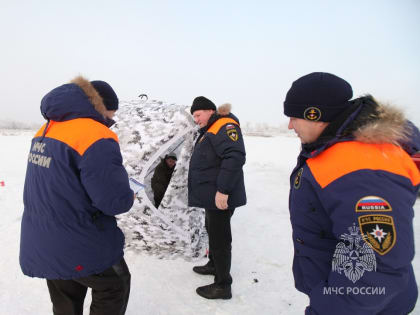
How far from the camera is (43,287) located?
2.72m

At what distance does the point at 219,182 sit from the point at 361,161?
4.98 feet

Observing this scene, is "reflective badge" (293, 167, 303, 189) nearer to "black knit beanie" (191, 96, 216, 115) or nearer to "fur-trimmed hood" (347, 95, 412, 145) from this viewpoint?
"fur-trimmed hood" (347, 95, 412, 145)

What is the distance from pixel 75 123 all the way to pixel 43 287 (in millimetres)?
2230

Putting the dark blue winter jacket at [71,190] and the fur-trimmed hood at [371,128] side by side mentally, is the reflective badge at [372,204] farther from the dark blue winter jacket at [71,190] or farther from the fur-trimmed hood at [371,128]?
the dark blue winter jacket at [71,190]

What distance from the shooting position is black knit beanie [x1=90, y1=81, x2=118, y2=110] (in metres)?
1.79

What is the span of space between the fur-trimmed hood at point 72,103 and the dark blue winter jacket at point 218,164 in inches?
46.3

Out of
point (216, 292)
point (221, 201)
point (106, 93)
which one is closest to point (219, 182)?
point (221, 201)

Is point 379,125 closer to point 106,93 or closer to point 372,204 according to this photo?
point 372,204

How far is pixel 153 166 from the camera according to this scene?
3199mm

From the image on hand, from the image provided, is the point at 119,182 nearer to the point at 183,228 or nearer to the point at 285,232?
the point at 183,228

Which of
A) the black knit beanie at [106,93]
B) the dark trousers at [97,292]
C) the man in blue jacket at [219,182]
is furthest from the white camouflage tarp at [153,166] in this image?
the dark trousers at [97,292]

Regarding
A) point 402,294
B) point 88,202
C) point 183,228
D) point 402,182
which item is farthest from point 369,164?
point 183,228

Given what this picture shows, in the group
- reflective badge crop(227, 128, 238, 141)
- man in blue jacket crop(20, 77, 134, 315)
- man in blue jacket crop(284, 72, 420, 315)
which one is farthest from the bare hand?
man in blue jacket crop(284, 72, 420, 315)

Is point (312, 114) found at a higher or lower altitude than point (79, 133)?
higher
